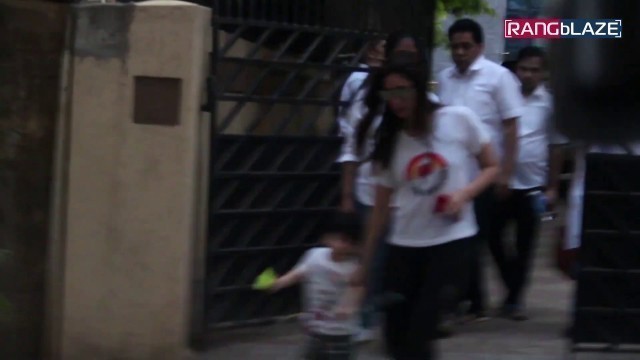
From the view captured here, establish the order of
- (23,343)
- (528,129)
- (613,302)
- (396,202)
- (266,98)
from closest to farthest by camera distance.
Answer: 1. (396,202)
2. (613,302)
3. (23,343)
4. (266,98)
5. (528,129)

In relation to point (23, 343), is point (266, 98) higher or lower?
higher

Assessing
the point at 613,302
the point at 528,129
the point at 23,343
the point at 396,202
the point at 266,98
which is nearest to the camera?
the point at 396,202

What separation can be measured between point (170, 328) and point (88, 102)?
135 cm

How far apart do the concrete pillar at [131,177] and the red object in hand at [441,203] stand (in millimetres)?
2028

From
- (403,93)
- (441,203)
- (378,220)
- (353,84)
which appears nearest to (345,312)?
(378,220)

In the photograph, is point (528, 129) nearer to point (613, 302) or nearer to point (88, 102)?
point (613, 302)

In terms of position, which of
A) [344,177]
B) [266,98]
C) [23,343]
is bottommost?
[23,343]

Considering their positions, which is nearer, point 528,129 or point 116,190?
point 116,190

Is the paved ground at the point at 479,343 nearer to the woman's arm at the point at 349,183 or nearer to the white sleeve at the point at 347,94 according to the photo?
the woman's arm at the point at 349,183

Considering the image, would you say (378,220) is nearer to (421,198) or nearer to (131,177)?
(421,198)

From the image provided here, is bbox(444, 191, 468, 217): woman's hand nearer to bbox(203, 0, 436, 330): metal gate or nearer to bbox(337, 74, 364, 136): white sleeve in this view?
bbox(203, 0, 436, 330): metal gate

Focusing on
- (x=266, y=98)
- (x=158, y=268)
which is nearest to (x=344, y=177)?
(x=266, y=98)

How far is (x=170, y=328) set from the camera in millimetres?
7145

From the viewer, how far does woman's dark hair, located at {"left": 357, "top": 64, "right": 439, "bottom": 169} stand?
18.2ft
